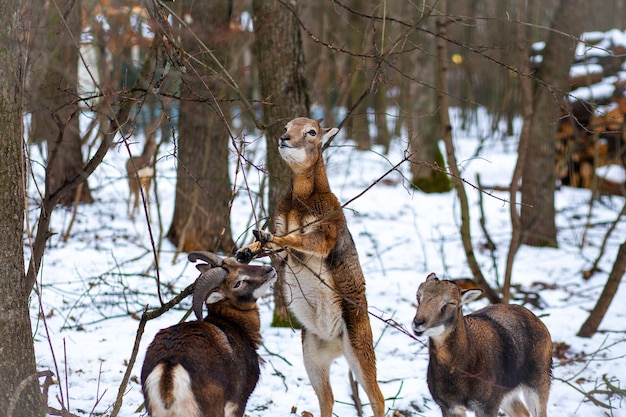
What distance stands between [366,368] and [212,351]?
1468mm

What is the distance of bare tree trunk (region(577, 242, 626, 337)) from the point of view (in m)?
8.14

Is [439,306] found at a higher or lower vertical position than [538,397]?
higher

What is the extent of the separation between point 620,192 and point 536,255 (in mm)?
5405

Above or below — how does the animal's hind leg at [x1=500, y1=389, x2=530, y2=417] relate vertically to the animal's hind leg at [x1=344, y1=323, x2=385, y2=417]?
below

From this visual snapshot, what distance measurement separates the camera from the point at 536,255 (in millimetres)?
12234

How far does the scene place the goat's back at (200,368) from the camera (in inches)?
170

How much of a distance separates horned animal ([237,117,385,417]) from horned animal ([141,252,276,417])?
419 mm

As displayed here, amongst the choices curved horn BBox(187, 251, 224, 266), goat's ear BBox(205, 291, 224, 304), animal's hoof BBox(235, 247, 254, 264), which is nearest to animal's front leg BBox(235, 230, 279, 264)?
animal's hoof BBox(235, 247, 254, 264)

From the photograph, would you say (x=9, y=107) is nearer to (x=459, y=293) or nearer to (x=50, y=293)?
(x=459, y=293)

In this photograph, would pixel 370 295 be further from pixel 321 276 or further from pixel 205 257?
pixel 205 257

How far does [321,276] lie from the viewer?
580 cm

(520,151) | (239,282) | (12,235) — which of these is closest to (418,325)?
(239,282)

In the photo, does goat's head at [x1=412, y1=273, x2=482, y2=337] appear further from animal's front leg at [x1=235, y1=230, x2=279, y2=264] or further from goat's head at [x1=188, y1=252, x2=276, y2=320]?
animal's front leg at [x1=235, y1=230, x2=279, y2=264]

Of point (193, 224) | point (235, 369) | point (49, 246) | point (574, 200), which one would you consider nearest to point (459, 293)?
point (235, 369)
